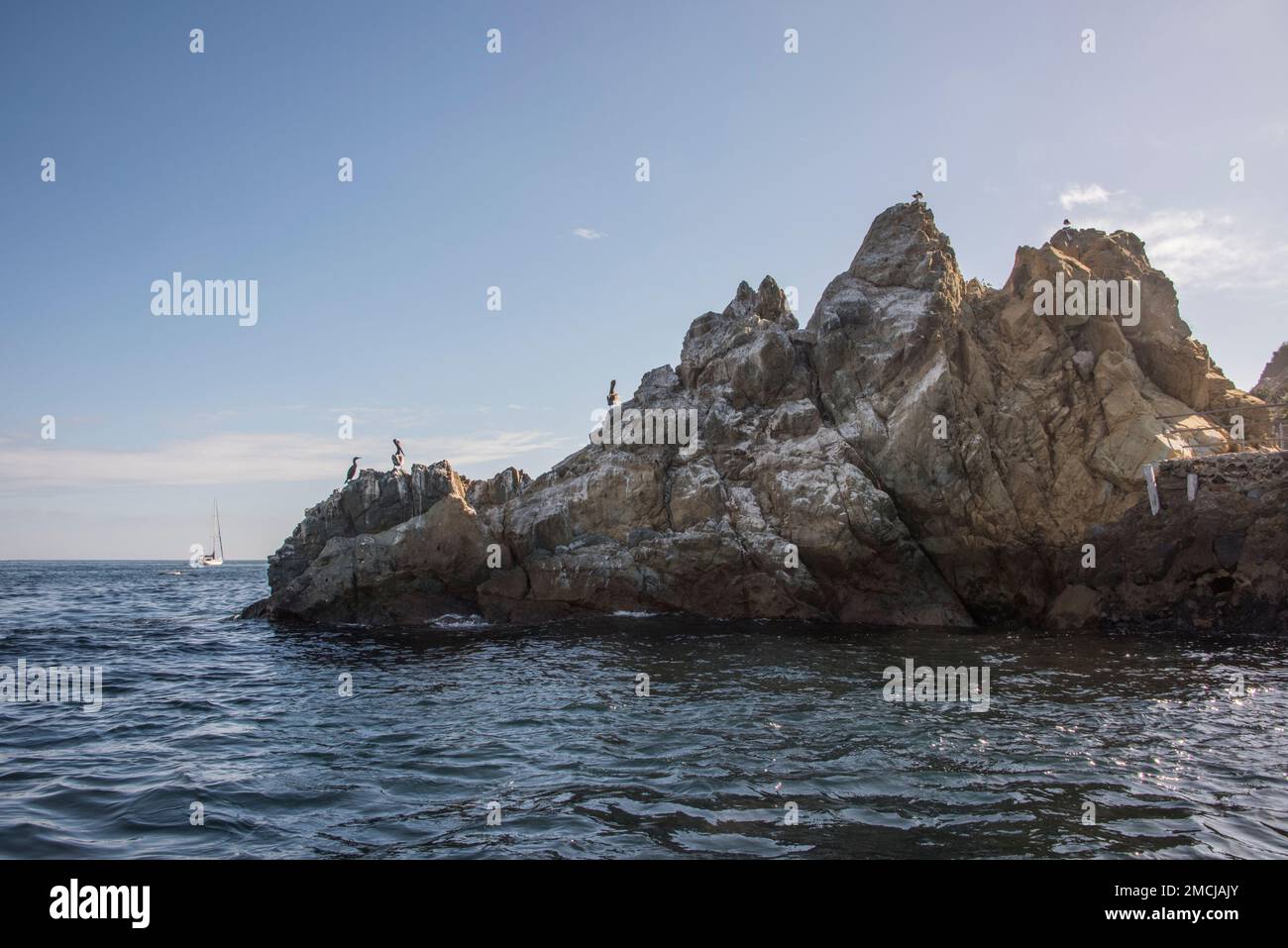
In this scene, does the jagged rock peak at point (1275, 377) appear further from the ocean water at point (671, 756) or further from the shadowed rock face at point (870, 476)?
the ocean water at point (671, 756)

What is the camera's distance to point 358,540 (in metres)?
34.0

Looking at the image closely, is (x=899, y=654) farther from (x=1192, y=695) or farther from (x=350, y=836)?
(x=350, y=836)

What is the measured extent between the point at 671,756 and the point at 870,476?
65.2 feet

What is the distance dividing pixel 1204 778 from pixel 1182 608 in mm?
17984

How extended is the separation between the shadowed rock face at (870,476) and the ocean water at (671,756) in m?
5.93

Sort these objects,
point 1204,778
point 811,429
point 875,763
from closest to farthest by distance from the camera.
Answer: point 1204,778 < point 875,763 < point 811,429

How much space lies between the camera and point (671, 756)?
43.4 ft

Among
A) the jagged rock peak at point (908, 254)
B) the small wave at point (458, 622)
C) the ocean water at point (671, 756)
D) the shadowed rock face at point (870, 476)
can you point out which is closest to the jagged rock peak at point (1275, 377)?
the shadowed rock face at point (870, 476)

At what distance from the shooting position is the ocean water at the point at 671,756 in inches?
388

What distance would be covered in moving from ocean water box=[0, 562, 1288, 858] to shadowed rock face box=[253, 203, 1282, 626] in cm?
593

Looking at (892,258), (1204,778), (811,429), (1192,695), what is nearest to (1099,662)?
(1192,695)

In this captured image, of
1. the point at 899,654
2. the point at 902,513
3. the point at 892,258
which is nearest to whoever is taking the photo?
the point at 899,654

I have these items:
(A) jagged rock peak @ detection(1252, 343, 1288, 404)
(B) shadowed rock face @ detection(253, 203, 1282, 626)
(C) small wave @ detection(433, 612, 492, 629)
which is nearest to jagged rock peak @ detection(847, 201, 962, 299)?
(B) shadowed rock face @ detection(253, 203, 1282, 626)
